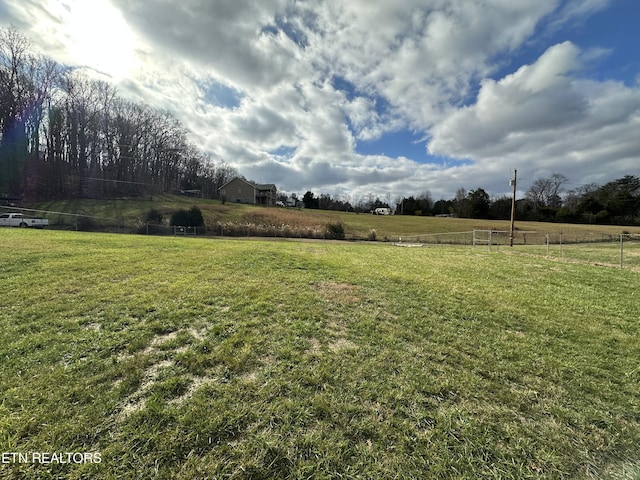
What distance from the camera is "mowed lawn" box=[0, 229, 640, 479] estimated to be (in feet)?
6.24

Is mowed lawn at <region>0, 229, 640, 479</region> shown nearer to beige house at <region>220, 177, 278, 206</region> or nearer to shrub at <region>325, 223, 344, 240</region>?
shrub at <region>325, 223, 344, 240</region>

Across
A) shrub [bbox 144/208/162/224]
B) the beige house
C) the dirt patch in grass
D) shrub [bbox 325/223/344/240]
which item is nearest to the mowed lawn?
the dirt patch in grass

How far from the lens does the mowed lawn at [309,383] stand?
1.90 m

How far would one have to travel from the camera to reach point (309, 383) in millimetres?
2697

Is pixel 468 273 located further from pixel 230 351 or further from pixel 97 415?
pixel 97 415

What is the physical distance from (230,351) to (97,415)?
128cm

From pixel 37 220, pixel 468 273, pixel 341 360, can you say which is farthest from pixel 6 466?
pixel 37 220

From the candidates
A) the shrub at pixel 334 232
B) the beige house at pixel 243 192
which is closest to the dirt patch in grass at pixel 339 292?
the shrub at pixel 334 232

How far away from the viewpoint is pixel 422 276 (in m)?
7.58

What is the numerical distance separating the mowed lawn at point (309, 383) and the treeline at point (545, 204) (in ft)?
235

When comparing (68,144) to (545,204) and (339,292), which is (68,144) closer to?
(339,292)

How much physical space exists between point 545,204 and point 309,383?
98376mm

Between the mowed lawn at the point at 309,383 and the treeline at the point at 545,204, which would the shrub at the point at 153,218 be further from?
the treeline at the point at 545,204

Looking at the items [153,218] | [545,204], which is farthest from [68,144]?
[545,204]
